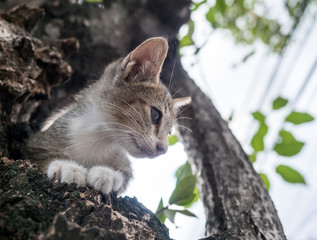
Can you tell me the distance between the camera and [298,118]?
1.95 meters

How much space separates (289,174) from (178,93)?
3.33 ft

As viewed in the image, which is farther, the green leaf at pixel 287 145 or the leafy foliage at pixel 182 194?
the green leaf at pixel 287 145

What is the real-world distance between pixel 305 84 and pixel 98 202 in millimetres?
1818

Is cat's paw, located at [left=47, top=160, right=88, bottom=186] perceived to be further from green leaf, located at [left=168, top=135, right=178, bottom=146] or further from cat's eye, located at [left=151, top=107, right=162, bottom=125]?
green leaf, located at [left=168, top=135, right=178, bottom=146]

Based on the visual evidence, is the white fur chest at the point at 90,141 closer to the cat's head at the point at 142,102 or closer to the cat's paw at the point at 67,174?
the cat's head at the point at 142,102

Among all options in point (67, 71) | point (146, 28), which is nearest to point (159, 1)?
point (146, 28)

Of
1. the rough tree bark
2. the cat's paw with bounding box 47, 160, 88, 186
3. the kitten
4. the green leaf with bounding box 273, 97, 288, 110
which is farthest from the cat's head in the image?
the green leaf with bounding box 273, 97, 288, 110

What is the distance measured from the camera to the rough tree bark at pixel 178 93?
Result: 174 cm

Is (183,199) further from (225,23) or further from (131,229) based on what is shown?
(225,23)

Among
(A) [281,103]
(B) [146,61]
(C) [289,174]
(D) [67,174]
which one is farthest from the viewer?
(B) [146,61]

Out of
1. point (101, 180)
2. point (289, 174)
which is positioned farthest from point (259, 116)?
point (101, 180)

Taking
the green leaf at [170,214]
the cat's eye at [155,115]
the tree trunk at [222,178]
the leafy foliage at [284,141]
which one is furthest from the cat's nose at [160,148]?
the leafy foliage at [284,141]

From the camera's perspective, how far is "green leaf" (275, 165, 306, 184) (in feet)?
6.06

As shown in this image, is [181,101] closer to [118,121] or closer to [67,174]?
[118,121]
